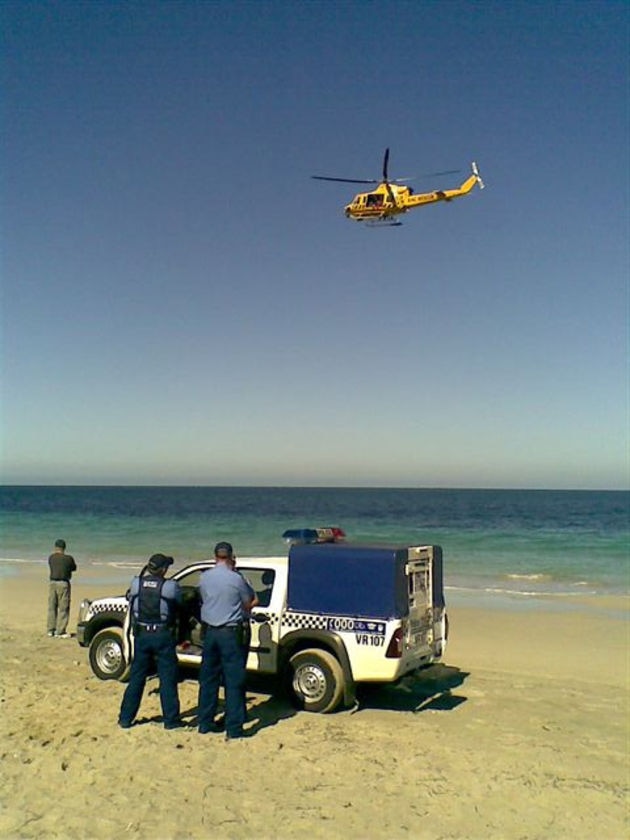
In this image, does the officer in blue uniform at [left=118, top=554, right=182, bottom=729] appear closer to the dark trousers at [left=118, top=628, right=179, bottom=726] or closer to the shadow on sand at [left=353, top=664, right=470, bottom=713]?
the dark trousers at [left=118, top=628, right=179, bottom=726]

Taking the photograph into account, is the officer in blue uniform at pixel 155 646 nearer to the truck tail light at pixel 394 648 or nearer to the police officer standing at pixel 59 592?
the truck tail light at pixel 394 648

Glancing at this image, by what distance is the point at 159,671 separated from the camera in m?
7.73

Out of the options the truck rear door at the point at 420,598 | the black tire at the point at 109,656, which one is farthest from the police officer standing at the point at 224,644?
the black tire at the point at 109,656

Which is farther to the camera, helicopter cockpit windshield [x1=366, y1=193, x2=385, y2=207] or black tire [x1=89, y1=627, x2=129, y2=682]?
helicopter cockpit windshield [x1=366, y1=193, x2=385, y2=207]

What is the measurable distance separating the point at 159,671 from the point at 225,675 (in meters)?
0.67

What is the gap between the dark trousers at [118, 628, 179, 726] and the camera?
25.2 feet

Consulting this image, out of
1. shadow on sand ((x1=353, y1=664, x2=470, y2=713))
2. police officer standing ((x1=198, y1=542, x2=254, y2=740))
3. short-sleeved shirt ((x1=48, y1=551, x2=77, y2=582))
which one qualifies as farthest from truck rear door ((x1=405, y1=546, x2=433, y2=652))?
short-sleeved shirt ((x1=48, y1=551, x2=77, y2=582))

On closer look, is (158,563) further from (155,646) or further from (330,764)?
(330,764)

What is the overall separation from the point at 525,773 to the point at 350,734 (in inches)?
68.6

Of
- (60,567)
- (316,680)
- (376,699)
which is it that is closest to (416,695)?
(376,699)

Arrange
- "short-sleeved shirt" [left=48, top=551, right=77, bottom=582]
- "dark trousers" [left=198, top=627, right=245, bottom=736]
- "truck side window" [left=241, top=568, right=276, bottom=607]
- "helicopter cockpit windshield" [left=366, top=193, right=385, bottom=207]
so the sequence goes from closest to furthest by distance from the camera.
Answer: "dark trousers" [left=198, top=627, right=245, bottom=736] < "truck side window" [left=241, top=568, right=276, bottom=607] < "short-sleeved shirt" [left=48, top=551, right=77, bottom=582] < "helicopter cockpit windshield" [left=366, top=193, right=385, bottom=207]

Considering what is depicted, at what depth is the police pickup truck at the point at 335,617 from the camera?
8.31 meters

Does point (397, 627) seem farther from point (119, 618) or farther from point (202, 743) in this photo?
point (119, 618)

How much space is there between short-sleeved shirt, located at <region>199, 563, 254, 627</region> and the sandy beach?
1.11m
